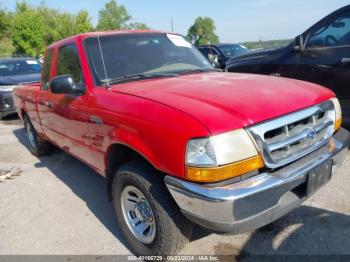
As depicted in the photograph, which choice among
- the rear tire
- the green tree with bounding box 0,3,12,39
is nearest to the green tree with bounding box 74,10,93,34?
the green tree with bounding box 0,3,12,39

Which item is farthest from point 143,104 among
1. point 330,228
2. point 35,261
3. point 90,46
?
point 330,228

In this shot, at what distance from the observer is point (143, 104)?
256cm

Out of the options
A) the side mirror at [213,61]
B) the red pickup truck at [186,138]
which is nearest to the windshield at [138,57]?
the red pickup truck at [186,138]

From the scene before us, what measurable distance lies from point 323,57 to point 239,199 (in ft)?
11.2

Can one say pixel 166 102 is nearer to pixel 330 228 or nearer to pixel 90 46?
pixel 90 46

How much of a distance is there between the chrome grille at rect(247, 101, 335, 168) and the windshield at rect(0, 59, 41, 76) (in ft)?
29.5

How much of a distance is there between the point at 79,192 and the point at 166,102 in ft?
7.60

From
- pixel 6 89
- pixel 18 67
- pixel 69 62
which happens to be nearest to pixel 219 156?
pixel 69 62

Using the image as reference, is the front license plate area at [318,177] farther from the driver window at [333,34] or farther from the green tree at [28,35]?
the green tree at [28,35]

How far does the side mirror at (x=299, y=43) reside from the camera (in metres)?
5.02

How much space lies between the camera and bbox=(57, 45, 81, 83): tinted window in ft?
11.7

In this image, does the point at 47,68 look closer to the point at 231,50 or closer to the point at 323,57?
the point at 323,57

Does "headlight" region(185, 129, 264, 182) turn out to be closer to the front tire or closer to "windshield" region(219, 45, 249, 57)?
the front tire

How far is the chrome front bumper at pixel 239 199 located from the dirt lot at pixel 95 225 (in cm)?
74
